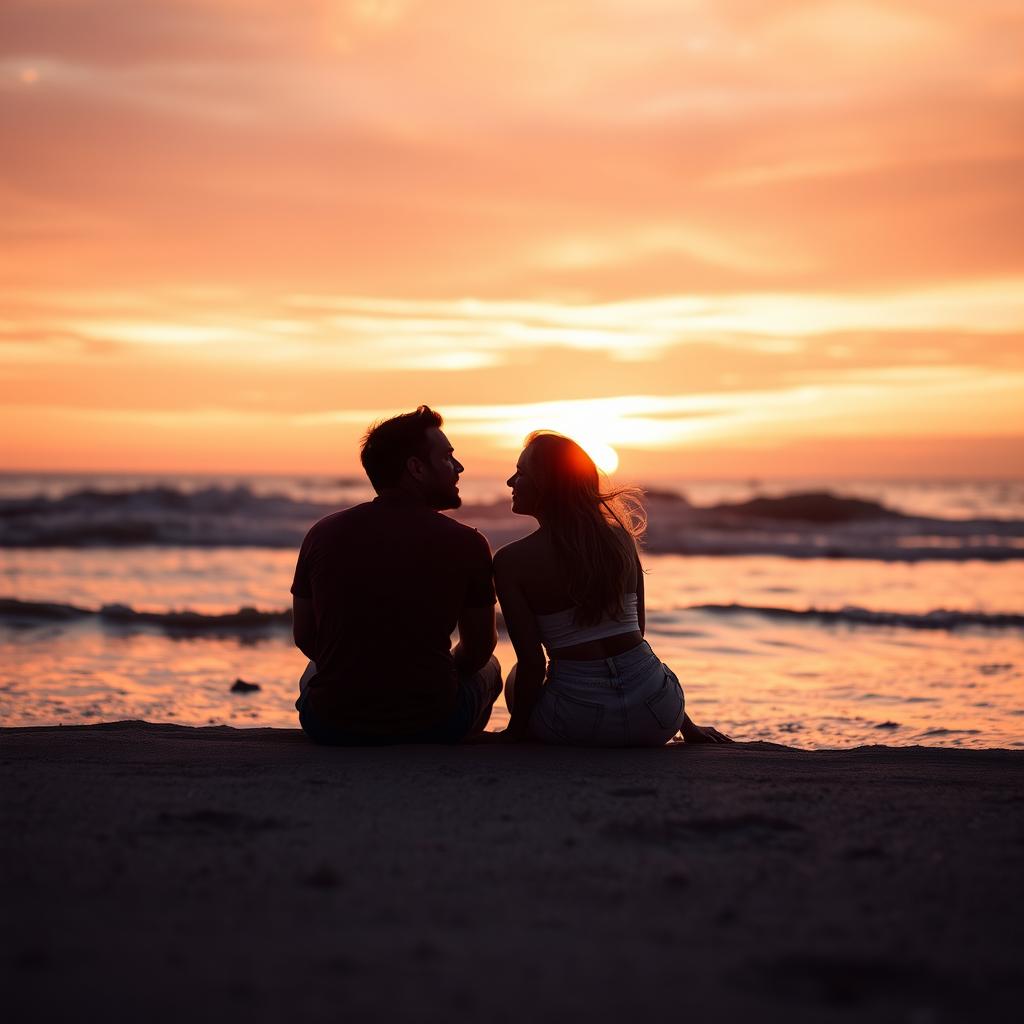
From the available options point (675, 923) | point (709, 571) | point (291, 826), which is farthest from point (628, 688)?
point (709, 571)

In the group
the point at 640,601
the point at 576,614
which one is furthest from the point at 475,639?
the point at 640,601

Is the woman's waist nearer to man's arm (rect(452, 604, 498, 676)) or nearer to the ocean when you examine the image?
man's arm (rect(452, 604, 498, 676))

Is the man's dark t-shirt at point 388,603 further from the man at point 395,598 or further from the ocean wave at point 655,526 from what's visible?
the ocean wave at point 655,526

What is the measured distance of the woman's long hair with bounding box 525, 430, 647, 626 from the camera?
13.8 ft

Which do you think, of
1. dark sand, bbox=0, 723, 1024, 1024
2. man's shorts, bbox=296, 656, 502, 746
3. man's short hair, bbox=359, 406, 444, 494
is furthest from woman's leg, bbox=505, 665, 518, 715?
man's short hair, bbox=359, 406, 444, 494

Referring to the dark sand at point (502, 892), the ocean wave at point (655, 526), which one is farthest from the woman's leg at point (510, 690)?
the ocean wave at point (655, 526)

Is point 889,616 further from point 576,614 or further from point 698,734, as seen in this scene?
point 576,614

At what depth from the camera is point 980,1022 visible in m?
1.86

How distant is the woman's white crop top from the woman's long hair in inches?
1.4

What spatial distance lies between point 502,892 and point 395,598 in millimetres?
Answer: 1693

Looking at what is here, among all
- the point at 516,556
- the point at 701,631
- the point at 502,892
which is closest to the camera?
the point at 502,892

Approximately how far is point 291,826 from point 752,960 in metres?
1.41

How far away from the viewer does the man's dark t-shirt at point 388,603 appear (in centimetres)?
400

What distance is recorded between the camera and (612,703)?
4.29 m
